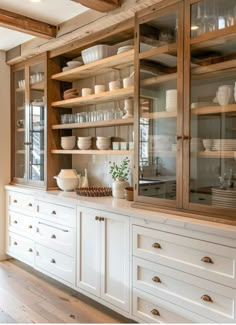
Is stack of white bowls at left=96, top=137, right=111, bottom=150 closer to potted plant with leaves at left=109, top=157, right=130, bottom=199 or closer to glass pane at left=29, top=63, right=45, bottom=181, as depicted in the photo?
potted plant with leaves at left=109, top=157, right=130, bottom=199

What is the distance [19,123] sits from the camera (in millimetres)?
4020

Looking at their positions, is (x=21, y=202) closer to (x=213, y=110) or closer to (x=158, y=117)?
(x=158, y=117)

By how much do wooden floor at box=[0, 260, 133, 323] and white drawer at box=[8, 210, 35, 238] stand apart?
1.51 ft

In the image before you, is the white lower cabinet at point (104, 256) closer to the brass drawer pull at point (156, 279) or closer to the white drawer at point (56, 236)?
the white drawer at point (56, 236)

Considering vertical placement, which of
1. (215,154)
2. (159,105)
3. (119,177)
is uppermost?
(159,105)

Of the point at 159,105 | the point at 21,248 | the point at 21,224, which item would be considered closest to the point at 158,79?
the point at 159,105

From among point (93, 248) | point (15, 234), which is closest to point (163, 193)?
point (93, 248)

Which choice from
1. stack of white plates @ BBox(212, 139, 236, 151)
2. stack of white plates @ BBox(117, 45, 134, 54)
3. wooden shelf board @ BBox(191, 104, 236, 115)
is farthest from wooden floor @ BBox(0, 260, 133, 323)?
stack of white plates @ BBox(117, 45, 134, 54)

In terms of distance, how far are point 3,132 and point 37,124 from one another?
0.58 meters

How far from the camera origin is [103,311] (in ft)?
8.94

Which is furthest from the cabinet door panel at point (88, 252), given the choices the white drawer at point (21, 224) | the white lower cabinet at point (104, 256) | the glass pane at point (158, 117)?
the white drawer at point (21, 224)

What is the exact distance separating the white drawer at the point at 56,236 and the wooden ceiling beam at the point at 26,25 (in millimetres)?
1829

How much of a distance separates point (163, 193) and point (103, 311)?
118cm

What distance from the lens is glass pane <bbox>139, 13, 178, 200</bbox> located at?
2279mm
